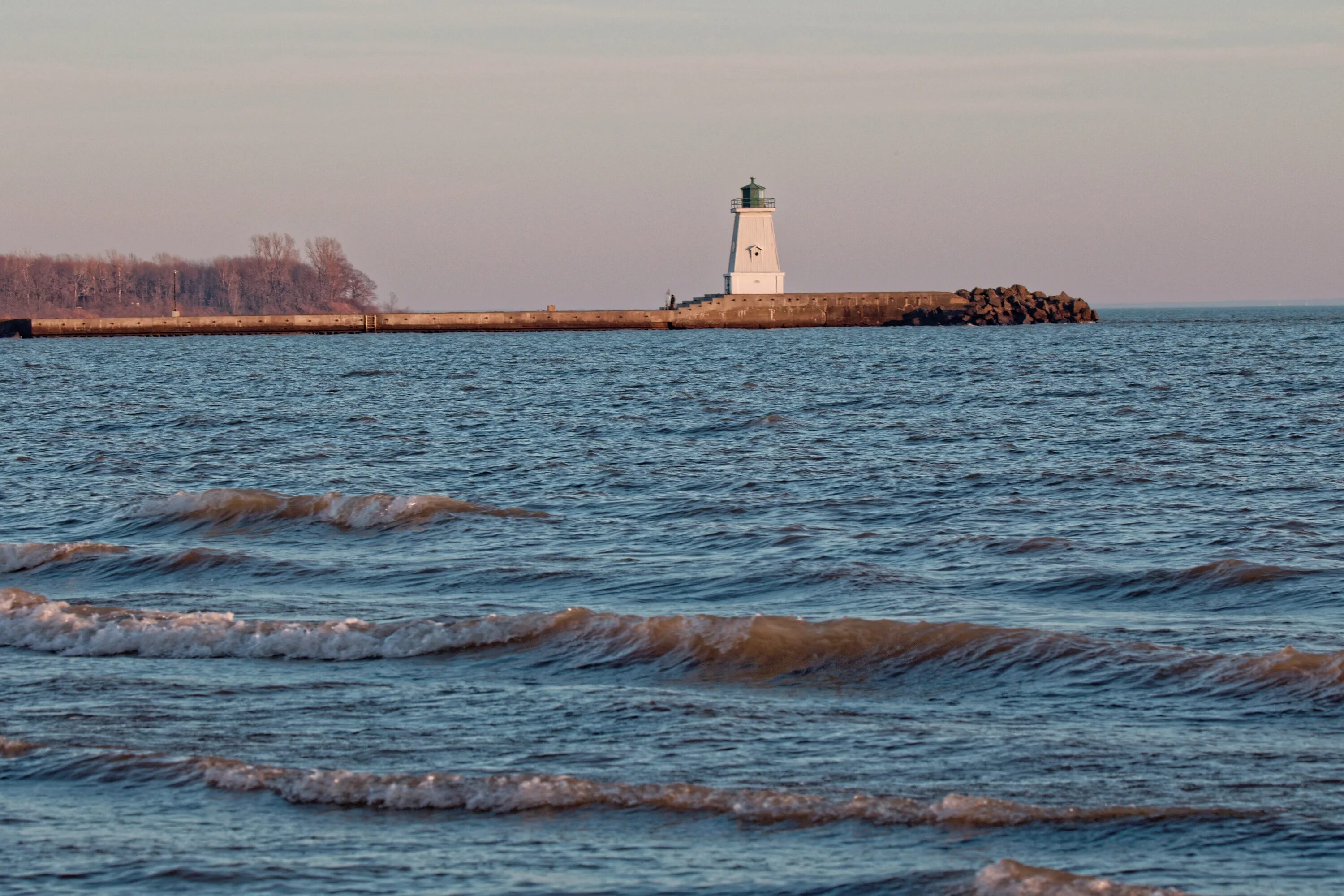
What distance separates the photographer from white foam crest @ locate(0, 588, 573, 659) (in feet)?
30.0

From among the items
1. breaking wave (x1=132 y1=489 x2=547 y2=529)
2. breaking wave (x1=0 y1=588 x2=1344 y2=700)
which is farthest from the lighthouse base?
breaking wave (x1=0 y1=588 x2=1344 y2=700)

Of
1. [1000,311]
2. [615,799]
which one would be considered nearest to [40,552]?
[615,799]

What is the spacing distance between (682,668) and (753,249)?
85.4 metres

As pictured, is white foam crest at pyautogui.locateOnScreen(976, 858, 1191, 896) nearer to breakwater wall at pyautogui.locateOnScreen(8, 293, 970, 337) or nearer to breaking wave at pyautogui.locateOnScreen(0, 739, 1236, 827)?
breaking wave at pyautogui.locateOnScreen(0, 739, 1236, 827)

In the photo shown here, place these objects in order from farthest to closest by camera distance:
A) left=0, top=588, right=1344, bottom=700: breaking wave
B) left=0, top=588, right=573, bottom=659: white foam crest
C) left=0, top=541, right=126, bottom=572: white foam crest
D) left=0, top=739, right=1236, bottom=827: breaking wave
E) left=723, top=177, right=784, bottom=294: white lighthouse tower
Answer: left=723, top=177, right=784, bottom=294: white lighthouse tower
left=0, top=541, right=126, bottom=572: white foam crest
left=0, top=588, right=573, bottom=659: white foam crest
left=0, top=588, right=1344, bottom=700: breaking wave
left=0, top=739, right=1236, bottom=827: breaking wave

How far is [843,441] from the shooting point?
74.0 ft

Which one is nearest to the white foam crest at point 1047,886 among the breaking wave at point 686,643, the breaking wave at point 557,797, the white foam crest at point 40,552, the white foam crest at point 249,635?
the breaking wave at point 557,797

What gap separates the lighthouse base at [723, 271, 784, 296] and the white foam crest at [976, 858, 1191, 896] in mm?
89676

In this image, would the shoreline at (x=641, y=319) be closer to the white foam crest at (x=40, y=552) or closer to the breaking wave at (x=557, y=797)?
the white foam crest at (x=40, y=552)

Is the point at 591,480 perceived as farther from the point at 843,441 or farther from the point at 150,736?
the point at 150,736

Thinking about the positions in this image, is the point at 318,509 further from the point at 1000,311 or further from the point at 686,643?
the point at 1000,311

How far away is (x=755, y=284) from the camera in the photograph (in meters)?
94.4

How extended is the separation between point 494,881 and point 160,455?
1831 centimetres

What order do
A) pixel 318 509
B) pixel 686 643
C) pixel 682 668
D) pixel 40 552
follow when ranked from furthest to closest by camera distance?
pixel 318 509
pixel 40 552
pixel 686 643
pixel 682 668
